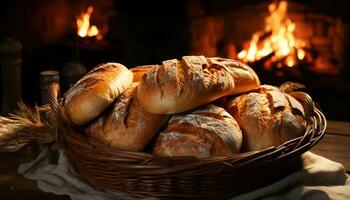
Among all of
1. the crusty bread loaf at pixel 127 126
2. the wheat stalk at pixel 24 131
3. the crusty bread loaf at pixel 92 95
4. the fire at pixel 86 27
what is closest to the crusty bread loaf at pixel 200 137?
the crusty bread loaf at pixel 127 126

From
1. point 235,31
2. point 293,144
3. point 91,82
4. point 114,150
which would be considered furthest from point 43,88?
point 235,31

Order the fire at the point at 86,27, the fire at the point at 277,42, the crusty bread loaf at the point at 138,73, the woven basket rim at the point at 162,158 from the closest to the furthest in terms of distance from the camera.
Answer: the woven basket rim at the point at 162,158
the crusty bread loaf at the point at 138,73
the fire at the point at 277,42
the fire at the point at 86,27

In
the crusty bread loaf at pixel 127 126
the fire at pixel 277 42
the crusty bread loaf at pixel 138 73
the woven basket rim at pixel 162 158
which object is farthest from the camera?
the fire at pixel 277 42

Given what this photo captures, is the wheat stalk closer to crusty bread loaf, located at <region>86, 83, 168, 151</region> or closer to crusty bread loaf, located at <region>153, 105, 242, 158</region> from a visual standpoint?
crusty bread loaf, located at <region>86, 83, 168, 151</region>

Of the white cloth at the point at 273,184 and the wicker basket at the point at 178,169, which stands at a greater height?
the wicker basket at the point at 178,169

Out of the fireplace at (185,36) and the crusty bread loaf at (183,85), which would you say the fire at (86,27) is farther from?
the crusty bread loaf at (183,85)

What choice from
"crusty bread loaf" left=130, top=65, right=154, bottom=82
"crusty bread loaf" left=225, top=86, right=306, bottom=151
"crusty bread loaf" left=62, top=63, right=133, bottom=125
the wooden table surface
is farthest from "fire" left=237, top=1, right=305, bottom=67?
"crusty bread loaf" left=62, top=63, right=133, bottom=125
